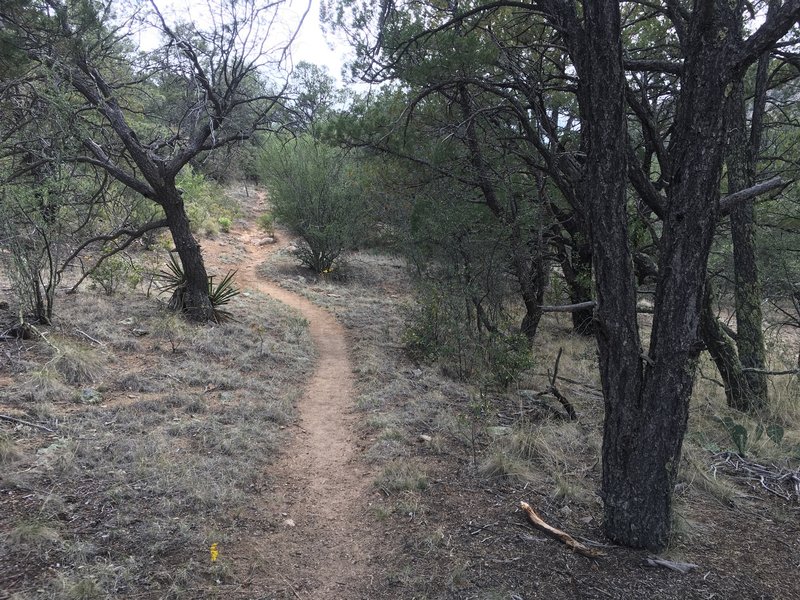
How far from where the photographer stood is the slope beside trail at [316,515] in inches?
126

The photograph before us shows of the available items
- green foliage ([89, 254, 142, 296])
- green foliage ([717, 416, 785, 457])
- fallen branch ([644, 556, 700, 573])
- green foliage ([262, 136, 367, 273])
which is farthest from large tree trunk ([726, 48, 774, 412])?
green foliage ([262, 136, 367, 273])

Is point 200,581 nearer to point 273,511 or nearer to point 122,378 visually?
point 273,511

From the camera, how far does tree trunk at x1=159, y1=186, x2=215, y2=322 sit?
8992 mm

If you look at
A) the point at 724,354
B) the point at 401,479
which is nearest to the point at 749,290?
the point at 724,354

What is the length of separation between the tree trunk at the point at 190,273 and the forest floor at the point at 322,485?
1.40 meters

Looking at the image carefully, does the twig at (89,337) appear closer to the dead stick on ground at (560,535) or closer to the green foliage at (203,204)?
the dead stick on ground at (560,535)

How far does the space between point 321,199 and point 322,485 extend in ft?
41.6

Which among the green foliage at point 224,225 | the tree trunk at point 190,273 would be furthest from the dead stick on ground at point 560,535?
the green foliage at point 224,225

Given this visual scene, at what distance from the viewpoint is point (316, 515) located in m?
3.99

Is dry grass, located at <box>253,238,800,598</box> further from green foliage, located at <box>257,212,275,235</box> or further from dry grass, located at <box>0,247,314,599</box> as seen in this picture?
green foliage, located at <box>257,212,275,235</box>

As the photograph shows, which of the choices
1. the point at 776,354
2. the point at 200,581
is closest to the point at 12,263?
the point at 200,581

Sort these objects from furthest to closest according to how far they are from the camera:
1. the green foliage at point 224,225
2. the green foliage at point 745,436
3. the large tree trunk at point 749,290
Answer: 1. the green foliage at point 224,225
2. the large tree trunk at point 749,290
3. the green foliage at point 745,436

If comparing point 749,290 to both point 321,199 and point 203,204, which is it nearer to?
point 321,199

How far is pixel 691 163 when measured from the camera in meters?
2.77
